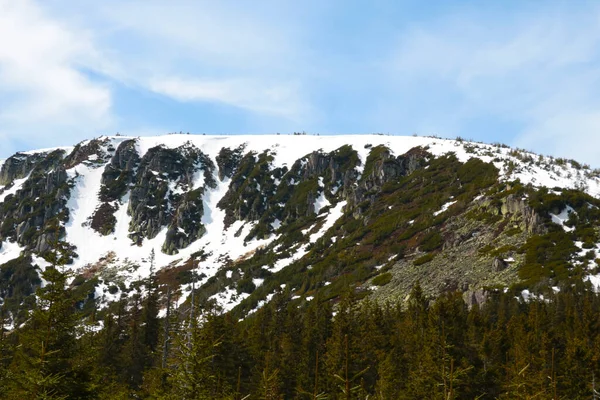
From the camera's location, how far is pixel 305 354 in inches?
1758

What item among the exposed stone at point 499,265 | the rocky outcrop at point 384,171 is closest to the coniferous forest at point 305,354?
the exposed stone at point 499,265

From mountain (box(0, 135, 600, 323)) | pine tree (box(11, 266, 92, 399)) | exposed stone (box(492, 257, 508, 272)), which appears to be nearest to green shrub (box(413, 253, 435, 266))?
mountain (box(0, 135, 600, 323))

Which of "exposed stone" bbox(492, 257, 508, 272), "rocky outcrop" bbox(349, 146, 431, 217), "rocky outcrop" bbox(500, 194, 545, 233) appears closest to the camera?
"exposed stone" bbox(492, 257, 508, 272)

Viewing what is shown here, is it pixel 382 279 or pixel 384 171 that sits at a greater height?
pixel 384 171

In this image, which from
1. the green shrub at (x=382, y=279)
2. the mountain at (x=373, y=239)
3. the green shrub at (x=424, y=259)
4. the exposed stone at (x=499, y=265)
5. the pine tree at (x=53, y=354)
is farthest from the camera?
the green shrub at (x=424, y=259)

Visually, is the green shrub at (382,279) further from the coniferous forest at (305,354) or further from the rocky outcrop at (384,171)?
the rocky outcrop at (384,171)

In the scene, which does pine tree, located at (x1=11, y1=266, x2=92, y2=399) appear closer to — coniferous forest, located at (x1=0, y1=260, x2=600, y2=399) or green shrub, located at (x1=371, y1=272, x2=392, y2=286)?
coniferous forest, located at (x1=0, y1=260, x2=600, y2=399)

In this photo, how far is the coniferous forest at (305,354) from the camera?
1390 cm

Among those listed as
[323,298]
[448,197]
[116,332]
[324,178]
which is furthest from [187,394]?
[324,178]

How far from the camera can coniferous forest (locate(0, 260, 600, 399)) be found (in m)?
13.9

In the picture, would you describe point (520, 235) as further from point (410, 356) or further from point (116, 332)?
point (116, 332)

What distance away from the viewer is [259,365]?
46.3m

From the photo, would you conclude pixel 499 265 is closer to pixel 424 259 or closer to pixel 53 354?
pixel 424 259

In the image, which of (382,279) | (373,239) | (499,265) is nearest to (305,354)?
(499,265)
